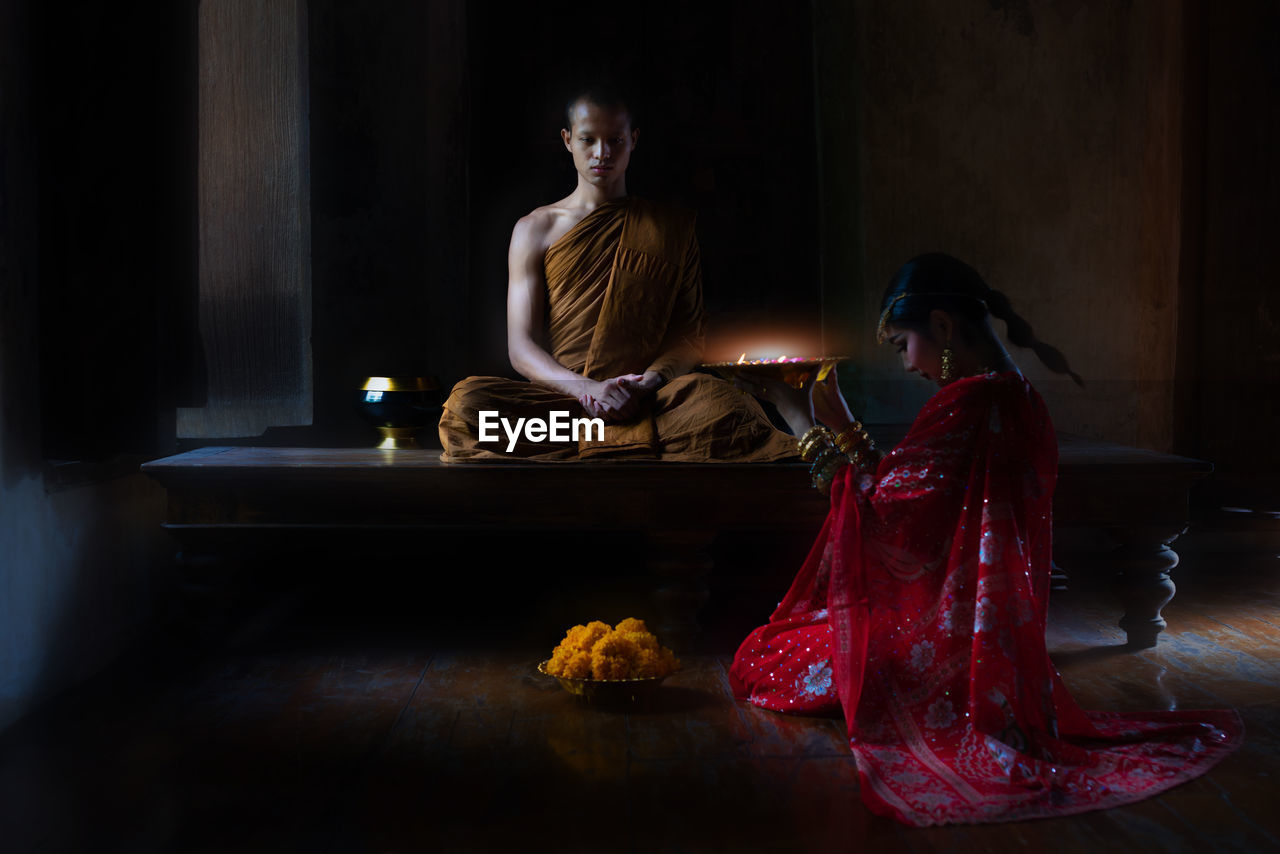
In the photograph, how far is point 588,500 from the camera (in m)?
3.45

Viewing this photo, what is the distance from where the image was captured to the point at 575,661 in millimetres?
2996

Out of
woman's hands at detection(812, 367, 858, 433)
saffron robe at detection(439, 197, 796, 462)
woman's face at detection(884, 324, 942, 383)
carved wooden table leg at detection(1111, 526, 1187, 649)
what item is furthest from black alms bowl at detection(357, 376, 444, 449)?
carved wooden table leg at detection(1111, 526, 1187, 649)

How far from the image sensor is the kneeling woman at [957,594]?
2469 millimetres

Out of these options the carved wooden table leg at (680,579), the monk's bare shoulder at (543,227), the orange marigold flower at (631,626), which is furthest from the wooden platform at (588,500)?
the monk's bare shoulder at (543,227)

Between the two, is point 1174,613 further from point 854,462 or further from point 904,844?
point 904,844

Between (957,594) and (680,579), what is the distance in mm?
1030

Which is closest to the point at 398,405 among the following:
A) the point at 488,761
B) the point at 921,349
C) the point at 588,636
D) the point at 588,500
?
the point at 588,500

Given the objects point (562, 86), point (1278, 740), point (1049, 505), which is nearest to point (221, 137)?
point (562, 86)

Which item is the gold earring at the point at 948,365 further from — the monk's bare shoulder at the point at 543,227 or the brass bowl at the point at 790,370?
the monk's bare shoulder at the point at 543,227

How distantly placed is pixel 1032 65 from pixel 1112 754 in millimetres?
3163

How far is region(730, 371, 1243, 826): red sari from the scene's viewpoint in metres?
2.43

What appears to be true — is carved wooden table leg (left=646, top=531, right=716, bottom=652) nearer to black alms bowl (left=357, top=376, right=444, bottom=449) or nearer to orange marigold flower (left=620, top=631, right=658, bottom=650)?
orange marigold flower (left=620, top=631, right=658, bottom=650)

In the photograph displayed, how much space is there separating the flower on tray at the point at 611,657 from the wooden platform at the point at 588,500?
1.41 feet

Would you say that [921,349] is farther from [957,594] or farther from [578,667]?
[578,667]
